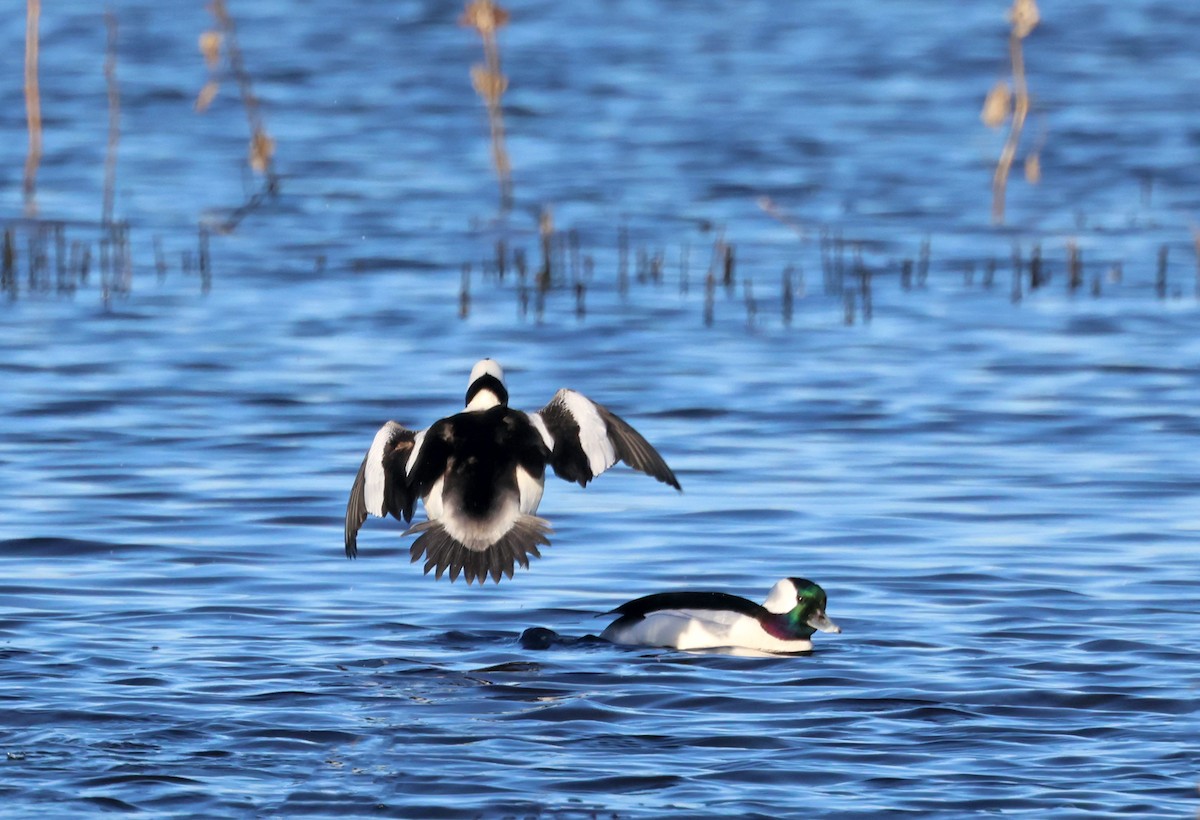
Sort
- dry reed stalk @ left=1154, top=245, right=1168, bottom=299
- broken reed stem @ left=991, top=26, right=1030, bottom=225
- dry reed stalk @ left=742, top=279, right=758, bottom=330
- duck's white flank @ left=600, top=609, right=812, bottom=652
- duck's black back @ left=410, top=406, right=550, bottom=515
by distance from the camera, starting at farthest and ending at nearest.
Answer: dry reed stalk @ left=1154, top=245, right=1168, bottom=299 → dry reed stalk @ left=742, top=279, right=758, bottom=330 → broken reed stem @ left=991, top=26, right=1030, bottom=225 → duck's black back @ left=410, top=406, right=550, bottom=515 → duck's white flank @ left=600, top=609, right=812, bottom=652

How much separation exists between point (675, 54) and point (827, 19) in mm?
4925

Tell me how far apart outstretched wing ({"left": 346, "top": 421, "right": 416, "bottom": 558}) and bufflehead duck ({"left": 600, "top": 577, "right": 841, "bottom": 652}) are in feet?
3.54

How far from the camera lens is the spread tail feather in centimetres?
903

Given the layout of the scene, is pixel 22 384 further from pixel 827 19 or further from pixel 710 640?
pixel 827 19

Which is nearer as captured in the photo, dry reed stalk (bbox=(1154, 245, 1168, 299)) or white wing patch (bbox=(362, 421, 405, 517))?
white wing patch (bbox=(362, 421, 405, 517))

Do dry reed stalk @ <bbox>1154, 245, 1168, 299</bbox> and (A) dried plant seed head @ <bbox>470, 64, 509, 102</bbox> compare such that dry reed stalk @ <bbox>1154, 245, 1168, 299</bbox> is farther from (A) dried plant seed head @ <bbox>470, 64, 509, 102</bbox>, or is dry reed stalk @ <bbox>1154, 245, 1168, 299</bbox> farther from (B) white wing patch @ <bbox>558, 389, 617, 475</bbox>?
(B) white wing patch @ <bbox>558, 389, 617, 475</bbox>

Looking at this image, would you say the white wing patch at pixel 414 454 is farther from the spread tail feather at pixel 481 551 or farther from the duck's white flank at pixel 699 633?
the duck's white flank at pixel 699 633

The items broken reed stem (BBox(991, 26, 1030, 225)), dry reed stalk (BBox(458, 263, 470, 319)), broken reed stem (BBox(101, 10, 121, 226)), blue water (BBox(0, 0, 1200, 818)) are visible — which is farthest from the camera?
dry reed stalk (BBox(458, 263, 470, 319))

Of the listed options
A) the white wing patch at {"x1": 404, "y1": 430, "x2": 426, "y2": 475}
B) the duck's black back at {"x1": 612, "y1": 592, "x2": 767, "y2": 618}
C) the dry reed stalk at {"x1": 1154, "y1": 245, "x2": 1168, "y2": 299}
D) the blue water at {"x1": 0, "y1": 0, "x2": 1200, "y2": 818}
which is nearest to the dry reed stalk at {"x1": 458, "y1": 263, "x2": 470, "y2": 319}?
the blue water at {"x1": 0, "y1": 0, "x2": 1200, "y2": 818}

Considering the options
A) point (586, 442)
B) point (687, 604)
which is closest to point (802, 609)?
point (687, 604)

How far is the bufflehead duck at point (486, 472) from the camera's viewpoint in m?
9.09

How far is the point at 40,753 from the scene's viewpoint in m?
7.00

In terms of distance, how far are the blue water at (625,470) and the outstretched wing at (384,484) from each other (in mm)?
448

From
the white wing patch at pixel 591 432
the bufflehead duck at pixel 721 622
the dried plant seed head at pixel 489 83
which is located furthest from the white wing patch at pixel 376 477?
the dried plant seed head at pixel 489 83
